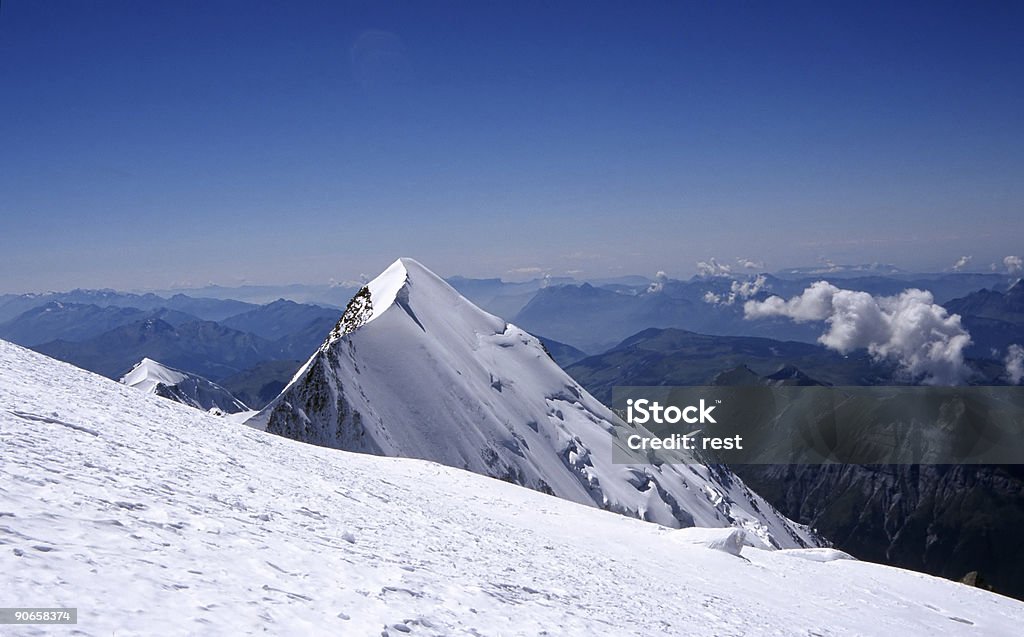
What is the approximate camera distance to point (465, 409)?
92.9m

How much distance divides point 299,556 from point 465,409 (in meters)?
82.3

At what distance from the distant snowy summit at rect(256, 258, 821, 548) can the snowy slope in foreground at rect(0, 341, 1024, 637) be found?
21.0 metres

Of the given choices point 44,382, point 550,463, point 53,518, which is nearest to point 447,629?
point 53,518

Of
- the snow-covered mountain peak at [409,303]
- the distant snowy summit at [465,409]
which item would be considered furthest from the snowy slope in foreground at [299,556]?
the snow-covered mountain peak at [409,303]

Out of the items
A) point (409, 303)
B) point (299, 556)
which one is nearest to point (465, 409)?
point (409, 303)

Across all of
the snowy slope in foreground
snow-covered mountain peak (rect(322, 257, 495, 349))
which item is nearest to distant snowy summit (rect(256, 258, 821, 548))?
snow-covered mountain peak (rect(322, 257, 495, 349))

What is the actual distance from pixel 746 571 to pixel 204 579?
24.9 metres

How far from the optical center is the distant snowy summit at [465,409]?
7594 cm

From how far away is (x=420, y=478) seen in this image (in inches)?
1250

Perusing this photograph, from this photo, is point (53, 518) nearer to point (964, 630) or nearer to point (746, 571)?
point (746, 571)

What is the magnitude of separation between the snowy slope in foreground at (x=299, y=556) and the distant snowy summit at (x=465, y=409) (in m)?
21.0

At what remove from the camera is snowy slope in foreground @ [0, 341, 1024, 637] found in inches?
324

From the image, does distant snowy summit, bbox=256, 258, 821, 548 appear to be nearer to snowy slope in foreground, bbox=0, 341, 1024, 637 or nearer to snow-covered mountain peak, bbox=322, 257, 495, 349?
snow-covered mountain peak, bbox=322, 257, 495, 349

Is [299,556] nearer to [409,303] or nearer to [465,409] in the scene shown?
[465,409]
